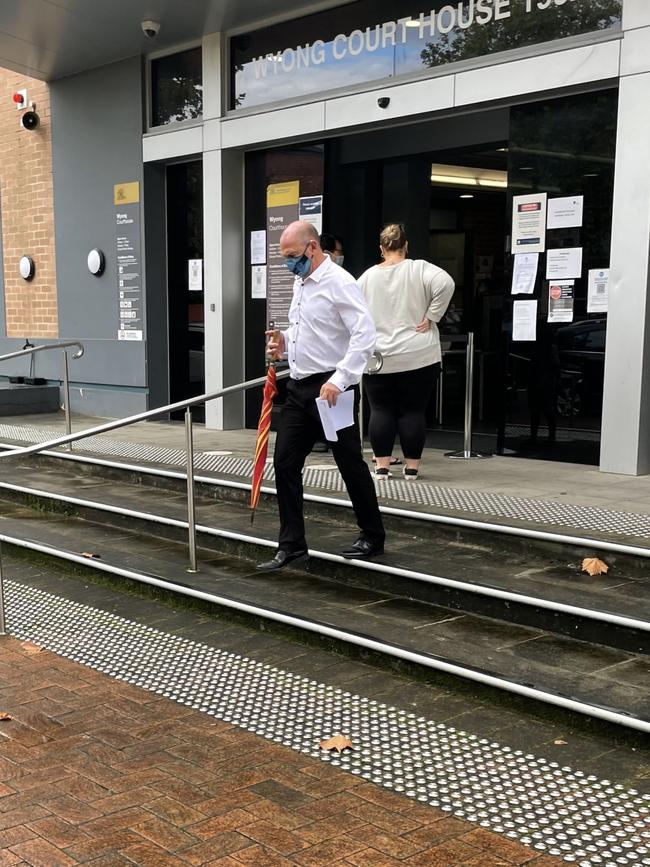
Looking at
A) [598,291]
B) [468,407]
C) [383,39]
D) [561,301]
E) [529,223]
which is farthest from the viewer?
[383,39]

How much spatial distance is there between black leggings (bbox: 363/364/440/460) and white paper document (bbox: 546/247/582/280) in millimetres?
1391

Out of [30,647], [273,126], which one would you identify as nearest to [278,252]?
[273,126]

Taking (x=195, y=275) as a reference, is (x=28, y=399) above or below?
below

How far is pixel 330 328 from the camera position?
5000 mm

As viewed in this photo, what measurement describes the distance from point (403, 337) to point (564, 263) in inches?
62.9

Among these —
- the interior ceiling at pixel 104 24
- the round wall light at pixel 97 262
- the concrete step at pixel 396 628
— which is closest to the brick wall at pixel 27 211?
the round wall light at pixel 97 262

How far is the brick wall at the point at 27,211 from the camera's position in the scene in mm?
12477

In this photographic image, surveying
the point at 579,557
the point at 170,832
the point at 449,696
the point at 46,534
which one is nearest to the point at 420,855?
the point at 170,832

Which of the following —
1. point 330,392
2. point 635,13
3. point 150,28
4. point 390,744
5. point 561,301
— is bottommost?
point 390,744

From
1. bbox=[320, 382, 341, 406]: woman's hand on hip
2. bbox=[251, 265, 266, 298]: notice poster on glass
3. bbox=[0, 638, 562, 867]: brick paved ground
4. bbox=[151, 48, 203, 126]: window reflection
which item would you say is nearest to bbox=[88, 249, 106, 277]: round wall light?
bbox=[151, 48, 203, 126]: window reflection

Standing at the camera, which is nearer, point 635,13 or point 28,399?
point 635,13

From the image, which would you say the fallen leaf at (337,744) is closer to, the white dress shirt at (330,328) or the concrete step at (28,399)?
the white dress shirt at (330,328)

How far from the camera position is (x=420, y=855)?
105 inches

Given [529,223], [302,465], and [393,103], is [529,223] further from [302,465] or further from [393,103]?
[302,465]
